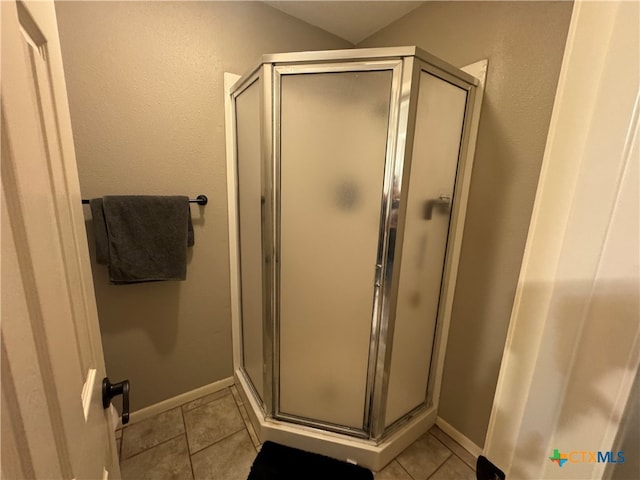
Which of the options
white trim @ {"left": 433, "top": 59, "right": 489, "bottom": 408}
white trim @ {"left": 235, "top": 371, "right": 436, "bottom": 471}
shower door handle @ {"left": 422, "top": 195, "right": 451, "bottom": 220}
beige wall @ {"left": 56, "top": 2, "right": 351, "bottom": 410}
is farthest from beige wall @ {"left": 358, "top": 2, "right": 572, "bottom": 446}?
beige wall @ {"left": 56, "top": 2, "right": 351, "bottom": 410}

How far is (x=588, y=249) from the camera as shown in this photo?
0.26 metres

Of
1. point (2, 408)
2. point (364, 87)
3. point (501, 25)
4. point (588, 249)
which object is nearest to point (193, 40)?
point (364, 87)

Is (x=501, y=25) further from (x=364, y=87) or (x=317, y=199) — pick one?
(x=317, y=199)

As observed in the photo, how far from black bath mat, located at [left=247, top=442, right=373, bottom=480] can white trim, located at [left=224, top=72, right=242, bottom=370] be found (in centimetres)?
61

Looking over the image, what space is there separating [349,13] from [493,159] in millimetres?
1168

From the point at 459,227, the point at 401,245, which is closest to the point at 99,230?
the point at 401,245

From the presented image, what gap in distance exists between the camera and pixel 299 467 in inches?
48.9

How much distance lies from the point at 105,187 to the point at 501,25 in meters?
1.91


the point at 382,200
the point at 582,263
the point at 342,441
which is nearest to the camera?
the point at 582,263

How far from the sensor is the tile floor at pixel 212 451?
4.08 feet

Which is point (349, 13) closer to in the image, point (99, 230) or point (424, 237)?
point (424, 237)

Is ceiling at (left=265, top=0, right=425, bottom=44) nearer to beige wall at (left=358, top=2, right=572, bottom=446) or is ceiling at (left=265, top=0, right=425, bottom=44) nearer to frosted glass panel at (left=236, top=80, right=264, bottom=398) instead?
beige wall at (left=358, top=2, right=572, bottom=446)

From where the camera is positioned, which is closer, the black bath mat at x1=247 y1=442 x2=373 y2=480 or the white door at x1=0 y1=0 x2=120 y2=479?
the white door at x1=0 y1=0 x2=120 y2=479

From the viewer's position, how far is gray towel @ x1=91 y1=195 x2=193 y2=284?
119cm
